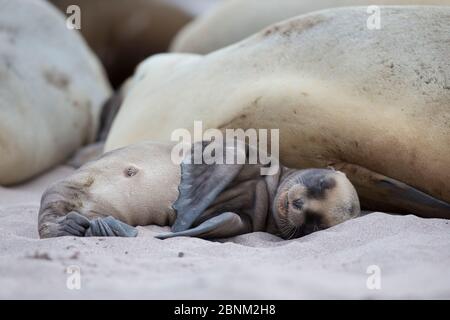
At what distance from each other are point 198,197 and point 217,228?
219 millimetres

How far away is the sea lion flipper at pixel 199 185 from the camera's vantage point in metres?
3.10

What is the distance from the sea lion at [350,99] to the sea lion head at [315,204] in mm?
200

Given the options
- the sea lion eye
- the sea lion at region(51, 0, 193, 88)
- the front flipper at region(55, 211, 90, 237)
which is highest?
the sea lion eye

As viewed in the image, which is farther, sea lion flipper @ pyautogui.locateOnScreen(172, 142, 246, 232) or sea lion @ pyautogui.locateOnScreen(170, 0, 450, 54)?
sea lion @ pyautogui.locateOnScreen(170, 0, 450, 54)

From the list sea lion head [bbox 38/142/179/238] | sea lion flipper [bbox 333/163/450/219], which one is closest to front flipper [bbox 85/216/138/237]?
sea lion head [bbox 38/142/179/238]

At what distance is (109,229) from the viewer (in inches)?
114

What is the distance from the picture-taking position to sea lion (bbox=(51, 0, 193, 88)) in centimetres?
684

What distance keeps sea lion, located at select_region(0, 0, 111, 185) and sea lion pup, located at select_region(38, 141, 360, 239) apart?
1.06 meters

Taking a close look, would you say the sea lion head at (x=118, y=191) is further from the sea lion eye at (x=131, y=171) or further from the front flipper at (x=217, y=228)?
the front flipper at (x=217, y=228)

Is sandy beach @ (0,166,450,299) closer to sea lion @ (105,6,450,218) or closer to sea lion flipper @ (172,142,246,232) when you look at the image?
sea lion flipper @ (172,142,246,232)

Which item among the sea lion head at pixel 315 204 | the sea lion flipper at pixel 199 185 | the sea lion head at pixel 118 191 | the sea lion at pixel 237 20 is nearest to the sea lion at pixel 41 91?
the sea lion at pixel 237 20

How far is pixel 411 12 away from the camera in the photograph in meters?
3.52

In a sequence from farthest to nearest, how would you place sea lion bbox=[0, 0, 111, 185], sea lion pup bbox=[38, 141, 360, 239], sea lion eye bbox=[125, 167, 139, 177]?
1. sea lion bbox=[0, 0, 111, 185]
2. sea lion eye bbox=[125, 167, 139, 177]
3. sea lion pup bbox=[38, 141, 360, 239]

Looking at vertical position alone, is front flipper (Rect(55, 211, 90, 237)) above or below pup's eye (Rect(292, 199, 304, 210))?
above
